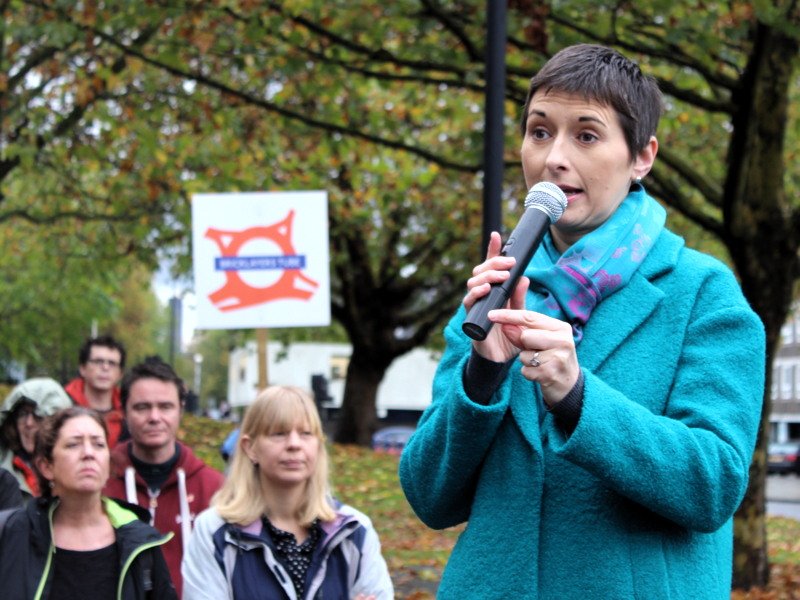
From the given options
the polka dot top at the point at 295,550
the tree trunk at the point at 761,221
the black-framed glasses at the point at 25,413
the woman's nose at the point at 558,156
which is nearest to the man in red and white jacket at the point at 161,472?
the black-framed glasses at the point at 25,413

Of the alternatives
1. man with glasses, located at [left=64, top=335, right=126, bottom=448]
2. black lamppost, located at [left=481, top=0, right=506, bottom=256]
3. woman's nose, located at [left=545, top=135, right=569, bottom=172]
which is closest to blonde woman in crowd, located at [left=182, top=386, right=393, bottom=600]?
woman's nose, located at [left=545, top=135, right=569, bottom=172]

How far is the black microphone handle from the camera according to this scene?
187 cm

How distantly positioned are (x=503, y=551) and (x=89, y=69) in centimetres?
1342

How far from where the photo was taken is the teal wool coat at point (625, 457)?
1910 mm

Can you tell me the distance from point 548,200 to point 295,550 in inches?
95.5

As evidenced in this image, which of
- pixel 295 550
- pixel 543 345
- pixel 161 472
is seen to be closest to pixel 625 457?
pixel 543 345

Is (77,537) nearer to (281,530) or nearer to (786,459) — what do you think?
(281,530)

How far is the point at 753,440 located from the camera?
2023 mm

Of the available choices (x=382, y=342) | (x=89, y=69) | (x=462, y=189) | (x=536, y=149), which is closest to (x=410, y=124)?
(x=462, y=189)

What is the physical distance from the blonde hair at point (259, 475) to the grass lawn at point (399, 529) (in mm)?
3151

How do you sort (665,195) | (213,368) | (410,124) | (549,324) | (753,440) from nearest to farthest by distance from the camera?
(549,324) < (753,440) < (665,195) < (410,124) < (213,368)

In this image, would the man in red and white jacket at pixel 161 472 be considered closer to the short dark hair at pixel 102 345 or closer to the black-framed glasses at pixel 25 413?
the black-framed glasses at pixel 25 413

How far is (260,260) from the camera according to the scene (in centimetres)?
887

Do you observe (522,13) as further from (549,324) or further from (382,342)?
(382,342)
